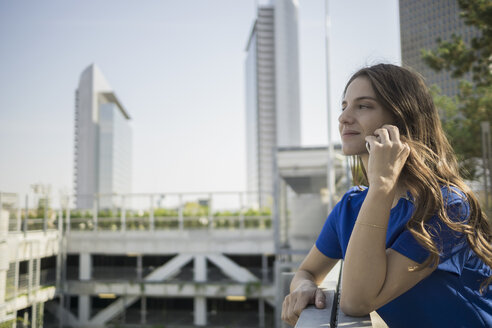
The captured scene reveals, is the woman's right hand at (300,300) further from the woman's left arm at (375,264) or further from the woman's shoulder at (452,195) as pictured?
the woman's shoulder at (452,195)

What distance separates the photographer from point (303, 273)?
1172 mm

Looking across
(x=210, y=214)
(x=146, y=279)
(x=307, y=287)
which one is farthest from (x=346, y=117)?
(x=146, y=279)

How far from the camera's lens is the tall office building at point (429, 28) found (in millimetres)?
6234

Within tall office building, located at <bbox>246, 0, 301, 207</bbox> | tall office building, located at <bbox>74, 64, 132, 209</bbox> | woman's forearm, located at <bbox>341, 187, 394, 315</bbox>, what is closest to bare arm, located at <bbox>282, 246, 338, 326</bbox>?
woman's forearm, located at <bbox>341, 187, 394, 315</bbox>

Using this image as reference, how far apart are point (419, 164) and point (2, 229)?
13063 millimetres

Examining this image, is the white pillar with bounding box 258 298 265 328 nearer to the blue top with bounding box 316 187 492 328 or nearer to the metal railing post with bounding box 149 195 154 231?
the metal railing post with bounding box 149 195 154 231

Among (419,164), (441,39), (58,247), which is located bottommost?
(58,247)

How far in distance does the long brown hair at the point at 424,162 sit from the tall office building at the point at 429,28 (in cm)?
582

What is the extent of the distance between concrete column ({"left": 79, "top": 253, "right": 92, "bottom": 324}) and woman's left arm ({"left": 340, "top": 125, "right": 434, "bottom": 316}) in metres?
16.8

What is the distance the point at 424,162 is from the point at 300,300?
0.44 meters

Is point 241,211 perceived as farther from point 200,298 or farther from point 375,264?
point 375,264

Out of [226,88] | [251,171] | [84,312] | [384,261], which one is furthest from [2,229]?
[251,171]

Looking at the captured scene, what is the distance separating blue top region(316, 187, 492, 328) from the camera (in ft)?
2.62

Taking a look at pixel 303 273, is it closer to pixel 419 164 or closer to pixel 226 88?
pixel 419 164
